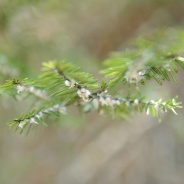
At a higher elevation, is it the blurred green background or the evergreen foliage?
the blurred green background

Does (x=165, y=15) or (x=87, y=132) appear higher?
(x=165, y=15)

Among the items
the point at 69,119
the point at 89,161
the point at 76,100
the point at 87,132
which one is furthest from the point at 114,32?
the point at 76,100

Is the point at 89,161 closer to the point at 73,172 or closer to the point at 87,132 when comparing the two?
the point at 73,172

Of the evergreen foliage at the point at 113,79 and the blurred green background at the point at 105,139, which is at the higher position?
the blurred green background at the point at 105,139

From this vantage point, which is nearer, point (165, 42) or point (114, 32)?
point (165, 42)

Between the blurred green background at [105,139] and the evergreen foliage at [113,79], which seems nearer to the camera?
the evergreen foliage at [113,79]

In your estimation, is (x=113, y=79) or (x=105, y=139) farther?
(x=105, y=139)

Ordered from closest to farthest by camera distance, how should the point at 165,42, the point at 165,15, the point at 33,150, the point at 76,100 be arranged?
the point at 165,42
the point at 76,100
the point at 165,15
the point at 33,150

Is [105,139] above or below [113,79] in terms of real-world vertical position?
above
